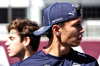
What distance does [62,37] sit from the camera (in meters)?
2.16

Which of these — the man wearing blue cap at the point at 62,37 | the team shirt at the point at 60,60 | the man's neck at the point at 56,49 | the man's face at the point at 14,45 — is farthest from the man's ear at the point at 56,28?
the man's face at the point at 14,45

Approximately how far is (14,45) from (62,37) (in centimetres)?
117

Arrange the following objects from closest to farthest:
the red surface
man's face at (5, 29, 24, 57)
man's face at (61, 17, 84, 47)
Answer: man's face at (61, 17, 84, 47), man's face at (5, 29, 24, 57), the red surface

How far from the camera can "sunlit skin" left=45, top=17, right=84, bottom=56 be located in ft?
6.93

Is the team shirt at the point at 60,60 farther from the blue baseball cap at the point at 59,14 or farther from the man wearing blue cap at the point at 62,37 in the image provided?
the blue baseball cap at the point at 59,14

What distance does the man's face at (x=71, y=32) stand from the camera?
211cm

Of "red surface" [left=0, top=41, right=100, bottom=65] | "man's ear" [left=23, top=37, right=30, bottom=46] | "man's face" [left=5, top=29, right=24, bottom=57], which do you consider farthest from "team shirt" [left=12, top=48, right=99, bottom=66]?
"red surface" [left=0, top=41, right=100, bottom=65]

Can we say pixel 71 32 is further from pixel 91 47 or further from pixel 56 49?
pixel 91 47

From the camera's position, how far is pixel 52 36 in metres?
2.25

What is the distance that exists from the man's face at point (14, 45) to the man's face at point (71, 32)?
116 cm

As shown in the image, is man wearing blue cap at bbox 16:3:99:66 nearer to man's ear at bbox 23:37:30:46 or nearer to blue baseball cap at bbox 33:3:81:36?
blue baseball cap at bbox 33:3:81:36

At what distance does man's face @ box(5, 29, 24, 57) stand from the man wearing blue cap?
0.91 metres

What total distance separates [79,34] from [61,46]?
8.3 inches

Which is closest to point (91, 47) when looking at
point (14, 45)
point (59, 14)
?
point (14, 45)
